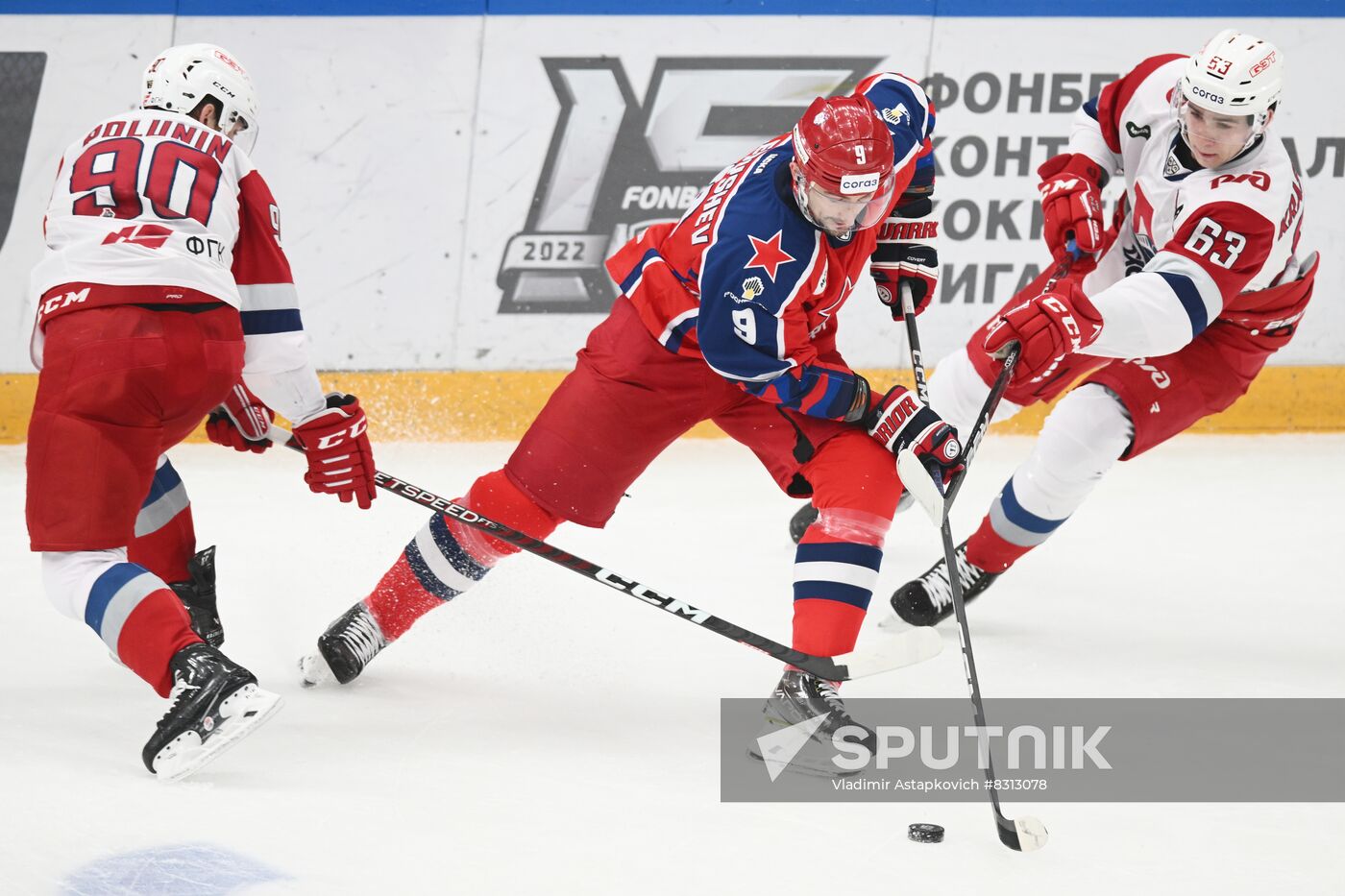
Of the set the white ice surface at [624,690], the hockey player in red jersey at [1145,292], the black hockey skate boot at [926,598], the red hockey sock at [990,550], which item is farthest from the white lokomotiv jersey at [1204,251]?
the white ice surface at [624,690]

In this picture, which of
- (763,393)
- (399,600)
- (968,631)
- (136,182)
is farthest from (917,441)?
(136,182)

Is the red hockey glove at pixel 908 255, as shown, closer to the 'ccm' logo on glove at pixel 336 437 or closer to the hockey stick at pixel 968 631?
the hockey stick at pixel 968 631

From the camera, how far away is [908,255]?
108 inches

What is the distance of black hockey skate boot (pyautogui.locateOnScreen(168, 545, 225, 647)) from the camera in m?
2.56

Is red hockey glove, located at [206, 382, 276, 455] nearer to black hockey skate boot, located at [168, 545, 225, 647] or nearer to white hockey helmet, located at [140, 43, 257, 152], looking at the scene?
black hockey skate boot, located at [168, 545, 225, 647]

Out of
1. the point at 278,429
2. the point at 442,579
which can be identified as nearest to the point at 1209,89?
the point at 442,579

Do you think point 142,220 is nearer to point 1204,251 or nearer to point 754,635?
point 754,635

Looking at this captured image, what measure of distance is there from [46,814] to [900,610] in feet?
5.34

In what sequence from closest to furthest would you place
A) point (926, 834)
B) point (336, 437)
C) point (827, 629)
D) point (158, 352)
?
point (926, 834)
point (158, 352)
point (827, 629)
point (336, 437)

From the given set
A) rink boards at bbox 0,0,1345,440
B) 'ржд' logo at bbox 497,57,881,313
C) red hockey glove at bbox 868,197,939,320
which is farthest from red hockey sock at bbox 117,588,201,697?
'ржд' logo at bbox 497,57,881,313

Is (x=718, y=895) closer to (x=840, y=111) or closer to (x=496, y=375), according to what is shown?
(x=840, y=111)

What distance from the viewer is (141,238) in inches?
85.3

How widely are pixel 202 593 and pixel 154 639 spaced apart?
1.78 ft

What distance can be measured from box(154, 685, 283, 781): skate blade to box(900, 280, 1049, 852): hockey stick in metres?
0.99
